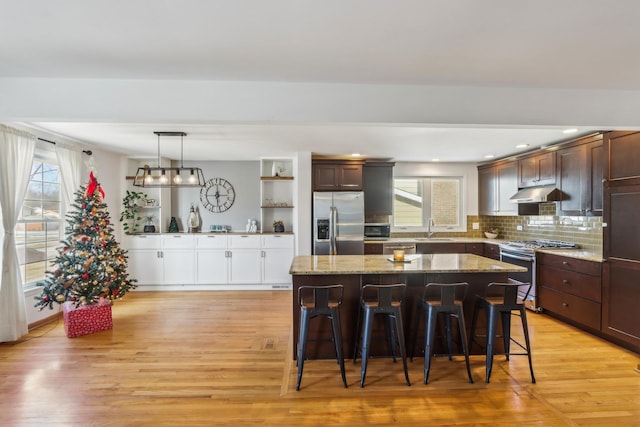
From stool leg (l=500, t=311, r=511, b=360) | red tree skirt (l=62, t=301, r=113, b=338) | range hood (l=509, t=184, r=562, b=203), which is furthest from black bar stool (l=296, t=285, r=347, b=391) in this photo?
range hood (l=509, t=184, r=562, b=203)

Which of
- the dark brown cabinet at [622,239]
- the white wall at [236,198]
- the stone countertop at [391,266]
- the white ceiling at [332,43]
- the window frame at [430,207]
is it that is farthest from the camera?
the window frame at [430,207]

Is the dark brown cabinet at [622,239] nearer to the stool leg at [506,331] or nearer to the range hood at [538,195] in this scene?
the range hood at [538,195]

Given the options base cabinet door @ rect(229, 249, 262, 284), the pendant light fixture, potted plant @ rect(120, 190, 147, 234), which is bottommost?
base cabinet door @ rect(229, 249, 262, 284)

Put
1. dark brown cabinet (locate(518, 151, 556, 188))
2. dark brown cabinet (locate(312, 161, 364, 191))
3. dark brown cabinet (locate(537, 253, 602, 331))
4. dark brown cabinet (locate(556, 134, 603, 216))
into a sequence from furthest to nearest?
dark brown cabinet (locate(312, 161, 364, 191)) < dark brown cabinet (locate(518, 151, 556, 188)) < dark brown cabinet (locate(556, 134, 603, 216)) < dark brown cabinet (locate(537, 253, 602, 331))

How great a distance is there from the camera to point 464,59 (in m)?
2.12

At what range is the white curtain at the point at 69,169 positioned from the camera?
4.22m

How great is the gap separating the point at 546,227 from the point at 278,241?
424 cm

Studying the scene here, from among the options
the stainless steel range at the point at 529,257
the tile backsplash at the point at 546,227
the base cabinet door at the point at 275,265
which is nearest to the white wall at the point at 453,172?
the tile backsplash at the point at 546,227

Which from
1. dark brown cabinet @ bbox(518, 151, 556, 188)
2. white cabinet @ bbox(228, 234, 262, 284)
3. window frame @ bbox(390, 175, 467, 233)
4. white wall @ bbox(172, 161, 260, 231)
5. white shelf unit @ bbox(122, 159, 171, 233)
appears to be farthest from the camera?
window frame @ bbox(390, 175, 467, 233)

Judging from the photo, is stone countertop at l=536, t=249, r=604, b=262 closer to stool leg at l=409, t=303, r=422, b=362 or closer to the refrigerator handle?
stool leg at l=409, t=303, r=422, b=362

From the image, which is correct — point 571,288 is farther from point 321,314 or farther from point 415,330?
point 321,314

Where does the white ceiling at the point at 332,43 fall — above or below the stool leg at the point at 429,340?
above

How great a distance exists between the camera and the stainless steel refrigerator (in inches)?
205

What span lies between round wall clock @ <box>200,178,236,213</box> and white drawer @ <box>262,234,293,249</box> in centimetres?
110
